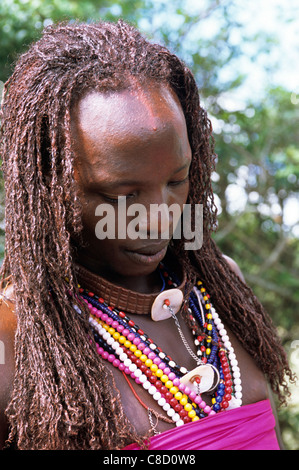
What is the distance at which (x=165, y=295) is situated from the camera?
5.07 feet

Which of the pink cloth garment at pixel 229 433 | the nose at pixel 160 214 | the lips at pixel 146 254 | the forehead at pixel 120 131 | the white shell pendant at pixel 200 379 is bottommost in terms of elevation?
the pink cloth garment at pixel 229 433

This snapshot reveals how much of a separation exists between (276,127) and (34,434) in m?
3.40

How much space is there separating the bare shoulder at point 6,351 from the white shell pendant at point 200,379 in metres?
0.45

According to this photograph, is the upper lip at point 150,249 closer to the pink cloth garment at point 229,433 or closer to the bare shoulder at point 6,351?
the bare shoulder at point 6,351

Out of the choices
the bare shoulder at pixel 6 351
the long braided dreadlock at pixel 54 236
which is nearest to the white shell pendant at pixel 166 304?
the long braided dreadlock at pixel 54 236

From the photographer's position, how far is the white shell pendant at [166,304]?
5.04 ft

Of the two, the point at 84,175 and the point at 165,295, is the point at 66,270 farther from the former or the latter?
the point at 165,295

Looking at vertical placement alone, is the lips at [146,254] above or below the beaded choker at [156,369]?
above

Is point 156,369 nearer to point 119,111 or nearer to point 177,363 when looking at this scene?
point 177,363

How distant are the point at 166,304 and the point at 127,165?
449mm

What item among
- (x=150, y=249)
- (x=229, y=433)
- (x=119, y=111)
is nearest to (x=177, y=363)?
(x=229, y=433)

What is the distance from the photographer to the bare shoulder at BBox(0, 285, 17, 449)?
1287mm

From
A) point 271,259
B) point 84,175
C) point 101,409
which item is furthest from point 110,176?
point 271,259

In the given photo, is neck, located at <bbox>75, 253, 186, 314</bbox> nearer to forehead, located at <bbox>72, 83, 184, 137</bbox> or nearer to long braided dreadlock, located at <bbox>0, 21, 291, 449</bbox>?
long braided dreadlock, located at <bbox>0, 21, 291, 449</bbox>
